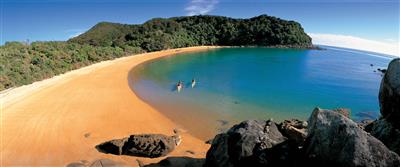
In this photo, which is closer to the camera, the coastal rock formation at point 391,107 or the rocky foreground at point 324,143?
the rocky foreground at point 324,143

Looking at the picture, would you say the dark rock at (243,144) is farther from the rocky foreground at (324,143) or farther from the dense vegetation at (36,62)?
the dense vegetation at (36,62)

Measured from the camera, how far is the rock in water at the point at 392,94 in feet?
23.1

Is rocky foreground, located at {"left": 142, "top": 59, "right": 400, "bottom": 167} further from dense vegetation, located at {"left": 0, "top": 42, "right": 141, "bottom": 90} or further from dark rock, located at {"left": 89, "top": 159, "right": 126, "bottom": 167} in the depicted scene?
dense vegetation, located at {"left": 0, "top": 42, "right": 141, "bottom": 90}

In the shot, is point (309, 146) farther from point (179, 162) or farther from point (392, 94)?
point (179, 162)

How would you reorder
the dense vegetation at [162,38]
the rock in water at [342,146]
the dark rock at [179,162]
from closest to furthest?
1. the rock in water at [342,146]
2. the dark rock at [179,162]
3. the dense vegetation at [162,38]

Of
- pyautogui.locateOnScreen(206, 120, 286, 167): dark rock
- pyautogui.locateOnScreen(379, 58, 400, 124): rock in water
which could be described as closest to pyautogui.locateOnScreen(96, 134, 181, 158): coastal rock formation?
pyautogui.locateOnScreen(206, 120, 286, 167): dark rock

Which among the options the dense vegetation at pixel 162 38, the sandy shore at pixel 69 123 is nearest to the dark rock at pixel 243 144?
the sandy shore at pixel 69 123

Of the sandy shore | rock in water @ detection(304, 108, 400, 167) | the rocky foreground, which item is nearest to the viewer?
rock in water @ detection(304, 108, 400, 167)

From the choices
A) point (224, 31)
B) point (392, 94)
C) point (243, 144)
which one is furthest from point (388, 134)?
point (224, 31)

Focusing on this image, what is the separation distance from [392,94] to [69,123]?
13.7 meters

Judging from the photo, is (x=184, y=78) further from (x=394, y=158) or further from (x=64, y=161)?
(x=394, y=158)

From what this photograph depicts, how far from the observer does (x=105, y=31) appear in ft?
370

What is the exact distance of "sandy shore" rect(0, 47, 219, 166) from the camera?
36.0 feet

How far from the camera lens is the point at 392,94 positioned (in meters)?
7.17
